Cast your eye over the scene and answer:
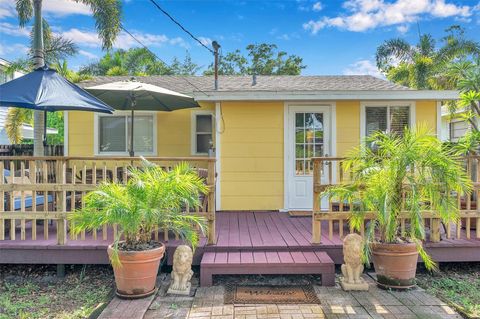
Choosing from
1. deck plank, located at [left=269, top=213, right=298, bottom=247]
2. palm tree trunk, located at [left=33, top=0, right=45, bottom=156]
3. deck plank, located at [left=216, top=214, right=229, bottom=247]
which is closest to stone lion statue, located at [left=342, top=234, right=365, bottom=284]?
deck plank, located at [left=269, top=213, right=298, bottom=247]

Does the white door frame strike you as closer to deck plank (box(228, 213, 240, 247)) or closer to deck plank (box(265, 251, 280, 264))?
deck plank (box(228, 213, 240, 247))

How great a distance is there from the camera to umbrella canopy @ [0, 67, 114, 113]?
3.66m

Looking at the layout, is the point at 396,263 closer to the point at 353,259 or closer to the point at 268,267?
the point at 353,259

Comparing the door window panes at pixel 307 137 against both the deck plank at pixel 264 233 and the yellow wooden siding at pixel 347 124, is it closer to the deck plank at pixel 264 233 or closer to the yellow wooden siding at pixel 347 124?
the yellow wooden siding at pixel 347 124

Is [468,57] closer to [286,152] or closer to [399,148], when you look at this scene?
[286,152]

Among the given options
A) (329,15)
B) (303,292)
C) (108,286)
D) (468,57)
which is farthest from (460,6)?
(108,286)

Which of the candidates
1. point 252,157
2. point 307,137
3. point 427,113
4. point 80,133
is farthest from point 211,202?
point 427,113

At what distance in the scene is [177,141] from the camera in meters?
7.12

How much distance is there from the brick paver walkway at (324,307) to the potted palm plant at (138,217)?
0.26 m

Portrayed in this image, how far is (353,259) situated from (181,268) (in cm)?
175

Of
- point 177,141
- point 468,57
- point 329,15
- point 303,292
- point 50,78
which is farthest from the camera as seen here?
point 468,57

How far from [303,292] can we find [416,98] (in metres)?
4.07

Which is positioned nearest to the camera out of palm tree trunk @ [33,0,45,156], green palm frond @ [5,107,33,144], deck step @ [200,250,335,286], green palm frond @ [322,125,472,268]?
green palm frond @ [322,125,472,268]

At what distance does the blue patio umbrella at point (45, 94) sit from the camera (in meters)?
3.66
